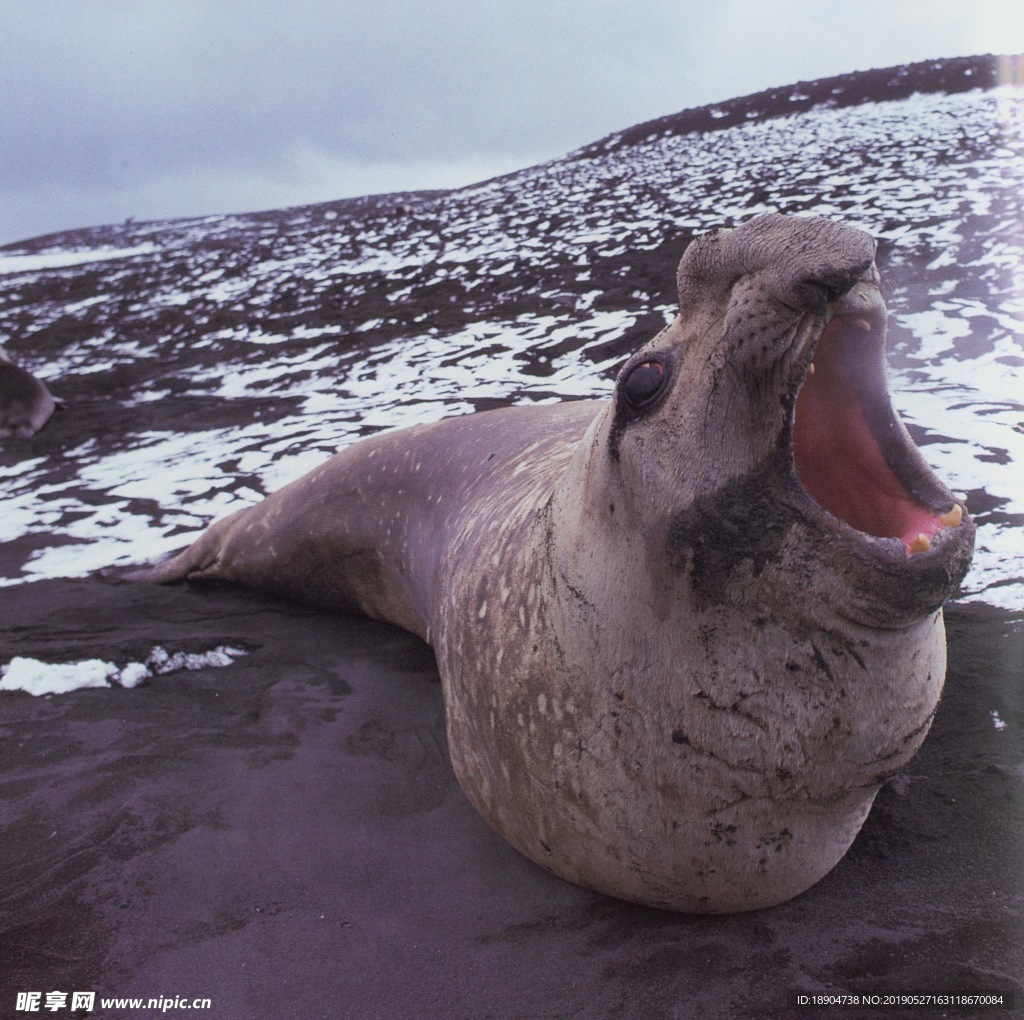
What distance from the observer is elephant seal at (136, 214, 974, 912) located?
154 cm

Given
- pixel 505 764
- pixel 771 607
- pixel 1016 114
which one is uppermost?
pixel 1016 114

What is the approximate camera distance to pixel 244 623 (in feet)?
12.2

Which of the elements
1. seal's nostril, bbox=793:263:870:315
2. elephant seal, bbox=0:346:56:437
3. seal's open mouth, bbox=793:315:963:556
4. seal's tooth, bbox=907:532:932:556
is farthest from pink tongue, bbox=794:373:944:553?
elephant seal, bbox=0:346:56:437

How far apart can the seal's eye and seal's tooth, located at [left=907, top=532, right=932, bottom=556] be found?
1.60 ft

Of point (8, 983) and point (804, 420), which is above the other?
point (804, 420)

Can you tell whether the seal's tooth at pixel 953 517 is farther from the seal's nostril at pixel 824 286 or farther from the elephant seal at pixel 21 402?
the elephant seal at pixel 21 402

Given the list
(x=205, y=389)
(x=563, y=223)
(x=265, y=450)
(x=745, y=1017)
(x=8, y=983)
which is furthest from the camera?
(x=563, y=223)

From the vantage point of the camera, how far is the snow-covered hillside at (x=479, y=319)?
4887 millimetres

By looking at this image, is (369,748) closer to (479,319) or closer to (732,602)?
(732,602)

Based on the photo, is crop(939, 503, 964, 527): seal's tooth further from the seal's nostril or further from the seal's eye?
the seal's eye

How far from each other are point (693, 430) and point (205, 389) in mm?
7023

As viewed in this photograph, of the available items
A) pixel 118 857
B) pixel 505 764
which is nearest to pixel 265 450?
pixel 118 857

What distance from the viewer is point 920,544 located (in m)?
1.52

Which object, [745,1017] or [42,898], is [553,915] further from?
[42,898]
